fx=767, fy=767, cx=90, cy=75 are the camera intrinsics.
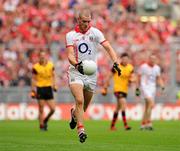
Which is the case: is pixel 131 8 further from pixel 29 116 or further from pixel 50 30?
pixel 29 116

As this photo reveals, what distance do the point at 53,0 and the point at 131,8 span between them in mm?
3926

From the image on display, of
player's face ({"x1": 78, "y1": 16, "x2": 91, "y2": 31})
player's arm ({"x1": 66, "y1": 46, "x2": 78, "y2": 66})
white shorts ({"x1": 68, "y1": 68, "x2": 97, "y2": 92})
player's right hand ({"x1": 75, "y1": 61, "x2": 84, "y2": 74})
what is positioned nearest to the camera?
player's right hand ({"x1": 75, "y1": 61, "x2": 84, "y2": 74})

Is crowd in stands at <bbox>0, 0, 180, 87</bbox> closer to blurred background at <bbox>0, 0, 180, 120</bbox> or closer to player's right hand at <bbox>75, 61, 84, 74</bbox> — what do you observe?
blurred background at <bbox>0, 0, 180, 120</bbox>

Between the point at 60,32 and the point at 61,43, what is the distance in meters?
1.40

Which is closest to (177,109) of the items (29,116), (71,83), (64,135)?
(29,116)

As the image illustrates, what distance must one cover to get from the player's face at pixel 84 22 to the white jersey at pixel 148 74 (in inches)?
373

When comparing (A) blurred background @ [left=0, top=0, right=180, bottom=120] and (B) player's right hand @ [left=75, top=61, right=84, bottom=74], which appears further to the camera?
(A) blurred background @ [left=0, top=0, right=180, bottom=120]

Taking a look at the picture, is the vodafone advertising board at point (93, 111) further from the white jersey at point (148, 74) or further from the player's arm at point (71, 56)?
the player's arm at point (71, 56)

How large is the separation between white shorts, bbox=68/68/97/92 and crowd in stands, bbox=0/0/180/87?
15.9 meters

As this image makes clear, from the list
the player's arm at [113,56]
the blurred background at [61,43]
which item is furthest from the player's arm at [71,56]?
the blurred background at [61,43]

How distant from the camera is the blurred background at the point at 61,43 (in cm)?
3297

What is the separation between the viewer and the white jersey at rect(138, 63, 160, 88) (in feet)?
85.3

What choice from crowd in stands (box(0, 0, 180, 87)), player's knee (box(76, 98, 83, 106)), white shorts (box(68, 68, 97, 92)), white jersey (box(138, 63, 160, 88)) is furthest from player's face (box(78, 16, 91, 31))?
crowd in stands (box(0, 0, 180, 87))

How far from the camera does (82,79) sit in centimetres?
1688
